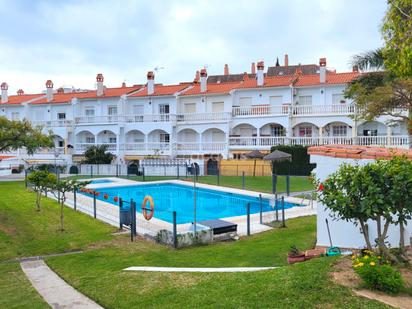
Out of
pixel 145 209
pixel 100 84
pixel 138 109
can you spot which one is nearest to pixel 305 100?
pixel 138 109

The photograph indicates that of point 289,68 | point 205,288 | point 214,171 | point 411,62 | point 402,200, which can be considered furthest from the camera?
point 289,68

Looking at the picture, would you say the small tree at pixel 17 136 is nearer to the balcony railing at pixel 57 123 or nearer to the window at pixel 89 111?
the balcony railing at pixel 57 123

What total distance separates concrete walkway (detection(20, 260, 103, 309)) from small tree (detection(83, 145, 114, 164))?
3286cm

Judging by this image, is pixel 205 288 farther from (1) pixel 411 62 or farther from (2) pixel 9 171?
(2) pixel 9 171

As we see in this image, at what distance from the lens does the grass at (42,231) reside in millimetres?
12868

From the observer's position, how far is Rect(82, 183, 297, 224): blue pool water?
21.2 m

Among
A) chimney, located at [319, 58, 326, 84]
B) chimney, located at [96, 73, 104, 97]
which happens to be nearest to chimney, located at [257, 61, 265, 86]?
chimney, located at [319, 58, 326, 84]

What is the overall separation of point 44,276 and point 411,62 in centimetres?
962

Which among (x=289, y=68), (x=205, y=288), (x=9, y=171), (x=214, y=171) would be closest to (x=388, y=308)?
(x=205, y=288)

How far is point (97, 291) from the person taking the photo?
7.92m

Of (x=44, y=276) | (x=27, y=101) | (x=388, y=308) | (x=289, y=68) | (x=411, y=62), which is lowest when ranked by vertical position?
(x=44, y=276)

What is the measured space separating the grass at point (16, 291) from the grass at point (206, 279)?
0.82 meters

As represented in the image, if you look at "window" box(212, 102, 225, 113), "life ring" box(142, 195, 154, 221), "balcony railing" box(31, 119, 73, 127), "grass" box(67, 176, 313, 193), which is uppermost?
"window" box(212, 102, 225, 113)

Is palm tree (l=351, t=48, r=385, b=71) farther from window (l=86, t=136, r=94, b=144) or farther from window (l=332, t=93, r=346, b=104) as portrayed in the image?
window (l=86, t=136, r=94, b=144)
